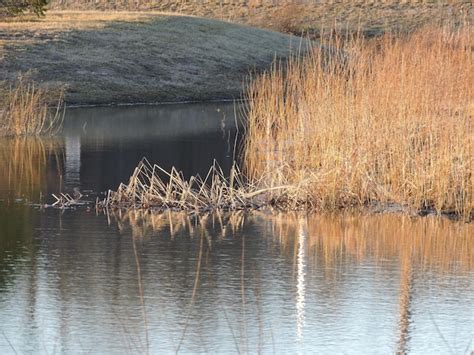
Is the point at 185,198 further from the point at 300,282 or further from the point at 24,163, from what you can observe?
the point at 24,163

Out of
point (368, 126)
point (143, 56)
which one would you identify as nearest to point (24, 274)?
point (368, 126)

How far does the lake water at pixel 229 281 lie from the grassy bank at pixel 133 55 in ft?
63.5

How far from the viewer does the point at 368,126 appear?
15164 millimetres

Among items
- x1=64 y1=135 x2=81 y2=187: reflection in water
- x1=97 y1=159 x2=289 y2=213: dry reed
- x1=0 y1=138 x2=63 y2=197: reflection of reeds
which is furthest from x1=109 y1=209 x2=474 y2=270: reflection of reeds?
x1=64 y1=135 x2=81 y2=187: reflection in water

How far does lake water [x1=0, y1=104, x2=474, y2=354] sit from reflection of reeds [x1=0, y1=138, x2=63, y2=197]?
0.15m

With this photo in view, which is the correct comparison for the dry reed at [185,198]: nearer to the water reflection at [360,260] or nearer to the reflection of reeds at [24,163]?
the water reflection at [360,260]

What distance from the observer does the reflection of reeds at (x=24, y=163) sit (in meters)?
17.4

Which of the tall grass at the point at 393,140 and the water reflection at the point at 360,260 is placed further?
the tall grass at the point at 393,140

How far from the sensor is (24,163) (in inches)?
799

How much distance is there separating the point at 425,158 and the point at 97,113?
18519mm

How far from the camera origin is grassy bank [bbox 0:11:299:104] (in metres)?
36.6

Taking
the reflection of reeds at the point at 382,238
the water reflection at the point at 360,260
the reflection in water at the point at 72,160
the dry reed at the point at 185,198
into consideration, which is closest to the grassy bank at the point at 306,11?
the reflection in water at the point at 72,160

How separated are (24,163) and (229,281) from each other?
10217 millimetres

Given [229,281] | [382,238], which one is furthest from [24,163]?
[229,281]
